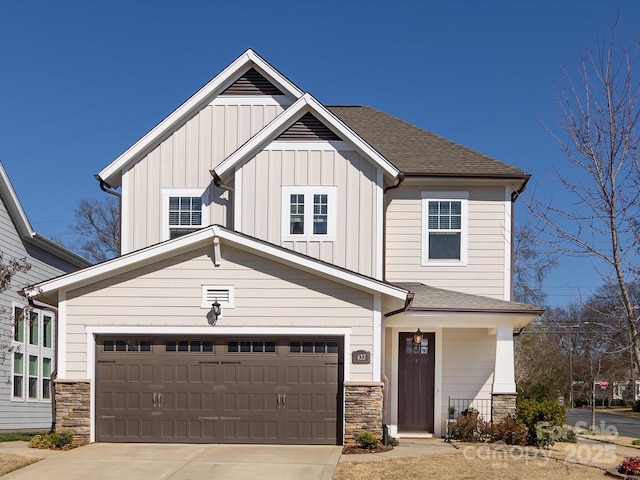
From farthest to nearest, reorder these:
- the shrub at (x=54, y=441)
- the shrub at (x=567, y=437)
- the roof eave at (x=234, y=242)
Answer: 1. the shrub at (x=567, y=437)
2. the roof eave at (x=234, y=242)
3. the shrub at (x=54, y=441)

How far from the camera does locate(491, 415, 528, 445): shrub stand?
15.4 meters

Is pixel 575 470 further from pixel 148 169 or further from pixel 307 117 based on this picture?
pixel 148 169

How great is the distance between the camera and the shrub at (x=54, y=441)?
46.3 feet

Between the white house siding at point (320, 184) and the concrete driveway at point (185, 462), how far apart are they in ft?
14.8

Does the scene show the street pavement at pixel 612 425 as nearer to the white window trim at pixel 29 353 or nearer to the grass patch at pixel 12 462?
the grass patch at pixel 12 462

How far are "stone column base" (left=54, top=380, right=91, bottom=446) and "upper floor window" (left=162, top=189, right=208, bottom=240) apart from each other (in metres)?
4.45

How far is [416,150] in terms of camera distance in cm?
1948

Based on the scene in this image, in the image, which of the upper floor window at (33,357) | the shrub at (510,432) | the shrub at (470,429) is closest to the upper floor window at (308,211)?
the shrub at (470,429)

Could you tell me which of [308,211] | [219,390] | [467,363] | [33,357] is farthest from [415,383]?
[33,357]

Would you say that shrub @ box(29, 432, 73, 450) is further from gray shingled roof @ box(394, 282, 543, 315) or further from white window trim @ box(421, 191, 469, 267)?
white window trim @ box(421, 191, 469, 267)

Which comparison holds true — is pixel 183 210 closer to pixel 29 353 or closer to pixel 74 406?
pixel 74 406

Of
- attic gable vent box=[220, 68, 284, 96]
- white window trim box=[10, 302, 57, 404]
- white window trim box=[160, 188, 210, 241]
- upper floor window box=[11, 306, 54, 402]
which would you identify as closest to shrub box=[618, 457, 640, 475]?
white window trim box=[160, 188, 210, 241]

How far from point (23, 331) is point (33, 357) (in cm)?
111

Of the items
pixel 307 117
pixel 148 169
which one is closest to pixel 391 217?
pixel 307 117
